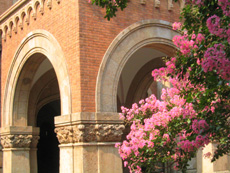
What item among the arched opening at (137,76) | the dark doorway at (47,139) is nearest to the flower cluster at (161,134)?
the arched opening at (137,76)

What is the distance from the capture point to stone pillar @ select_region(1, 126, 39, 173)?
10.3 m

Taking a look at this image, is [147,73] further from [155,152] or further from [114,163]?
[155,152]

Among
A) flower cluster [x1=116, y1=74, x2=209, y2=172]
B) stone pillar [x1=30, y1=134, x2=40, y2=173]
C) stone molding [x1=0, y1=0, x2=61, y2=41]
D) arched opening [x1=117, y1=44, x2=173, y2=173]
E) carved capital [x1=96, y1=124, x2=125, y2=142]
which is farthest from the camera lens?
arched opening [x1=117, y1=44, x2=173, y2=173]

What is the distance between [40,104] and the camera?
13.8m

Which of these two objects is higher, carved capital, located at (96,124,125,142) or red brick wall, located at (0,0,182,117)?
red brick wall, located at (0,0,182,117)

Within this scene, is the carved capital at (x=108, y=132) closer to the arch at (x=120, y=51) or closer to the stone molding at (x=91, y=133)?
the stone molding at (x=91, y=133)

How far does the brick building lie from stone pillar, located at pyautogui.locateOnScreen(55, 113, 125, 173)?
0.02 metres

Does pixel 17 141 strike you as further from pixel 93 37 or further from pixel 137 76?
pixel 137 76

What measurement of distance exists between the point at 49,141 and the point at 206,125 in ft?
37.1

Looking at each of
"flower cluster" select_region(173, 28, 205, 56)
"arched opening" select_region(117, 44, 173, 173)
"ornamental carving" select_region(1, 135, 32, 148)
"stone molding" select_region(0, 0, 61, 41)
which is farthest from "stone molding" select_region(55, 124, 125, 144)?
"arched opening" select_region(117, 44, 173, 173)

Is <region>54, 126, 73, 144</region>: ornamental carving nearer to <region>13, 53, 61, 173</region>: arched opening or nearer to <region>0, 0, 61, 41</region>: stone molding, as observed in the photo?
<region>13, 53, 61, 173</region>: arched opening

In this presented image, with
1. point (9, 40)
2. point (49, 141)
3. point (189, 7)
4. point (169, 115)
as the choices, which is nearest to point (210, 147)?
point (169, 115)

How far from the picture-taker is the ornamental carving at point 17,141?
10336 mm

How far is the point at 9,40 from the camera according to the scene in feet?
36.5
